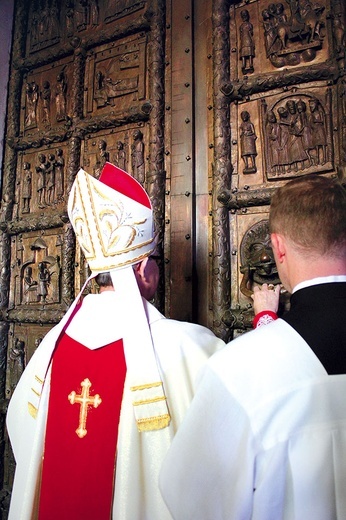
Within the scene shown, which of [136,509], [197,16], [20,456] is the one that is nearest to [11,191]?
[197,16]

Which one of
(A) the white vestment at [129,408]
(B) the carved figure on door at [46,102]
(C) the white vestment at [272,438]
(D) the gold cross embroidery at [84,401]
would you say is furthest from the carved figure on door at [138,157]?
(C) the white vestment at [272,438]

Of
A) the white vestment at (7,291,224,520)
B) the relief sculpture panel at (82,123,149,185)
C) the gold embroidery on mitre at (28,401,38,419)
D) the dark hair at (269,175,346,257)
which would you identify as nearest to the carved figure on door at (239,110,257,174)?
the relief sculpture panel at (82,123,149,185)

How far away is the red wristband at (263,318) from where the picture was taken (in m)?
2.01

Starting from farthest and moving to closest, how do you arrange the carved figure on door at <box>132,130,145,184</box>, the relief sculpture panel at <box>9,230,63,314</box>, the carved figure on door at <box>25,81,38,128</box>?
the carved figure on door at <box>25,81,38,128</box>
the relief sculpture panel at <box>9,230,63,314</box>
the carved figure on door at <box>132,130,145,184</box>

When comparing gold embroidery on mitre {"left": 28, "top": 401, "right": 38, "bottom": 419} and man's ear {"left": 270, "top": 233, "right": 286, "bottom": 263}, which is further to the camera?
gold embroidery on mitre {"left": 28, "top": 401, "right": 38, "bottom": 419}

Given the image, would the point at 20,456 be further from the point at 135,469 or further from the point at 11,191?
the point at 11,191

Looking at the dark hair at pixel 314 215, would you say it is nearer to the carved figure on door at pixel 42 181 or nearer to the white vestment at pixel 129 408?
the white vestment at pixel 129 408

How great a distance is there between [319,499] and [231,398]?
33 cm

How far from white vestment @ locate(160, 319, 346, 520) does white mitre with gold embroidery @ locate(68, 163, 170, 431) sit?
0.47m

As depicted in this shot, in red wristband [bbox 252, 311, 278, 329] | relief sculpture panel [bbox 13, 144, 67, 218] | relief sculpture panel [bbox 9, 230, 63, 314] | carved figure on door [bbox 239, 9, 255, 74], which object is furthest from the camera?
relief sculpture panel [bbox 13, 144, 67, 218]

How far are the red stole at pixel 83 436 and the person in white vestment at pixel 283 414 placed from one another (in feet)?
1.63

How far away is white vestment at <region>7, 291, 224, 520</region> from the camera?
5.40ft

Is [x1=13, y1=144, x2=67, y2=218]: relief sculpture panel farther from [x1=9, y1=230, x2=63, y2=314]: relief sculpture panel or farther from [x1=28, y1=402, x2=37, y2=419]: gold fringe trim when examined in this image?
[x1=28, y1=402, x2=37, y2=419]: gold fringe trim

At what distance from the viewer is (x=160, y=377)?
1689 millimetres
